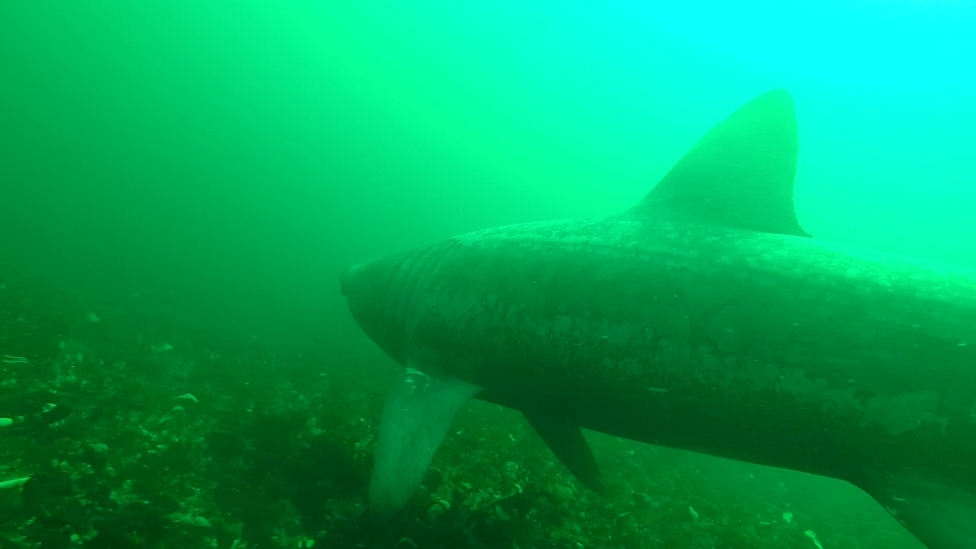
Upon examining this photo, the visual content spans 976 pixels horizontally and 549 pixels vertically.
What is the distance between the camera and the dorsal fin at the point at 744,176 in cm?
286

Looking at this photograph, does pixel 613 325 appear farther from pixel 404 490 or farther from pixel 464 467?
pixel 464 467

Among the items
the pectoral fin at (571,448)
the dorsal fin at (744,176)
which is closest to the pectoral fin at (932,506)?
the dorsal fin at (744,176)

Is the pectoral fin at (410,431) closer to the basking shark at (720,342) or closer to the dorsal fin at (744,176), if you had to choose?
the basking shark at (720,342)

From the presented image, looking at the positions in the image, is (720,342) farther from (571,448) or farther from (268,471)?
(268,471)

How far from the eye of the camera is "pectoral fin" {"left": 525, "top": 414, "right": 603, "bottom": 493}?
3.51 m

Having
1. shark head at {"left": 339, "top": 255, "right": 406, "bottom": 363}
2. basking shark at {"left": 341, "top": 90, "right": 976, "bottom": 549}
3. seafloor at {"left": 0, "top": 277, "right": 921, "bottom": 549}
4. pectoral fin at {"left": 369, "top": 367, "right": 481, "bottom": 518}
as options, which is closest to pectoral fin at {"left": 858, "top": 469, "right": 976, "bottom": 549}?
basking shark at {"left": 341, "top": 90, "right": 976, "bottom": 549}

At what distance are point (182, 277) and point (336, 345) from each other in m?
3.90

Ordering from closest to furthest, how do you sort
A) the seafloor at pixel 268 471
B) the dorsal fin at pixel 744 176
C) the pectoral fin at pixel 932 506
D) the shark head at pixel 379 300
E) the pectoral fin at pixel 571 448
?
the pectoral fin at pixel 932 506, the seafloor at pixel 268 471, the dorsal fin at pixel 744 176, the pectoral fin at pixel 571 448, the shark head at pixel 379 300

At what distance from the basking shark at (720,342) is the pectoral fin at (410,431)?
1 cm

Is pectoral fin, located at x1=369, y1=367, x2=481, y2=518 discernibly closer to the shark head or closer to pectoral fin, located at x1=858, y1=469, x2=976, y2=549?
the shark head

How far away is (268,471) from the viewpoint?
10.1ft

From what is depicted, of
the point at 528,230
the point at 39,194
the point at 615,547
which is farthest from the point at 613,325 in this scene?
the point at 39,194

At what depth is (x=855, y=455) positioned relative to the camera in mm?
2045

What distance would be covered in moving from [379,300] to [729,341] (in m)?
3.34
